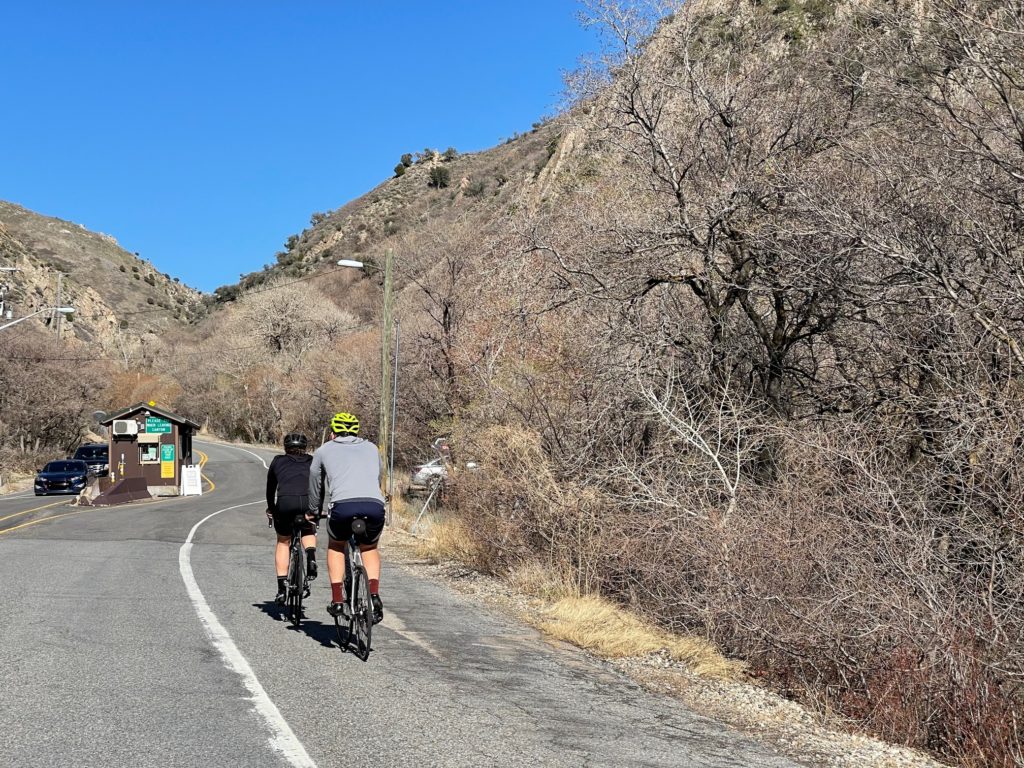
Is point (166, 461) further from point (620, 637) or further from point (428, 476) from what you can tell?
point (620, 637)

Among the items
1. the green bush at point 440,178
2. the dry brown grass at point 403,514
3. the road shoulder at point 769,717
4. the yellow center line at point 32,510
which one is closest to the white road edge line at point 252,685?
the road shoulder at point 769,717

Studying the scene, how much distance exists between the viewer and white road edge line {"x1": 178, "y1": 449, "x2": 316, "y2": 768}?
5.21 meters

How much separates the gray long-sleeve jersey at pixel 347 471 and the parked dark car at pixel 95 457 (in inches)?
1531

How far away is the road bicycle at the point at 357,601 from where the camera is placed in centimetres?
768

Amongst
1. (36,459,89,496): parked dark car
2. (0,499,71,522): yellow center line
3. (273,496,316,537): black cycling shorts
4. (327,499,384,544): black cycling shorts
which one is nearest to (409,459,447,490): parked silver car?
(273,496,316,537): black cycling shorts

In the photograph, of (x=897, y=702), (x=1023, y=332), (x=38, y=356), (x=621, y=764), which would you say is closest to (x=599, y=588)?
(x=897, y=702)

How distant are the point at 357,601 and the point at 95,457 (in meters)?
42.5

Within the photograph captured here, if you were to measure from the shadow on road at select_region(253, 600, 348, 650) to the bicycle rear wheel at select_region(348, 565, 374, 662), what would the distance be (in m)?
0.27

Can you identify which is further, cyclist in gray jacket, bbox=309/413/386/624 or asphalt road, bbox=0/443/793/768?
cyclist in gray jacket, bbox=309/413/386/624

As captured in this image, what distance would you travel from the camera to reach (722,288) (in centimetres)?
1370

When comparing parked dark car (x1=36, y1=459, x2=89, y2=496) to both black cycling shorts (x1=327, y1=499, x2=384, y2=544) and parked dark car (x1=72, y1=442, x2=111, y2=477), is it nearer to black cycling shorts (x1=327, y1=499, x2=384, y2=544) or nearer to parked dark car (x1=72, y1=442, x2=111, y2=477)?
parked dark car (x1=72, y1=442, x2=111, y2=477)

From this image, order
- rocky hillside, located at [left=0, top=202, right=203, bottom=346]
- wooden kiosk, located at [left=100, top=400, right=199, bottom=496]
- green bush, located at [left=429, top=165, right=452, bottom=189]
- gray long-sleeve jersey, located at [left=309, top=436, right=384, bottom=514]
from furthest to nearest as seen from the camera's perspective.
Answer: green bush, located at [left=429, top=165, right=452, bottom=189] < rocky hillside, located at [left=0, top=202, right=203, bottom=346] < wooden kiosk, located at [left=100, top=400, right=199, bottom=496] < gray long-sleeve jersey, located at [left=309, top=436, right=384, bottom=514]

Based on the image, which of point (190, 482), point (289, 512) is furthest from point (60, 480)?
point (289, 512)

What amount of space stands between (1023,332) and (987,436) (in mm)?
2039
